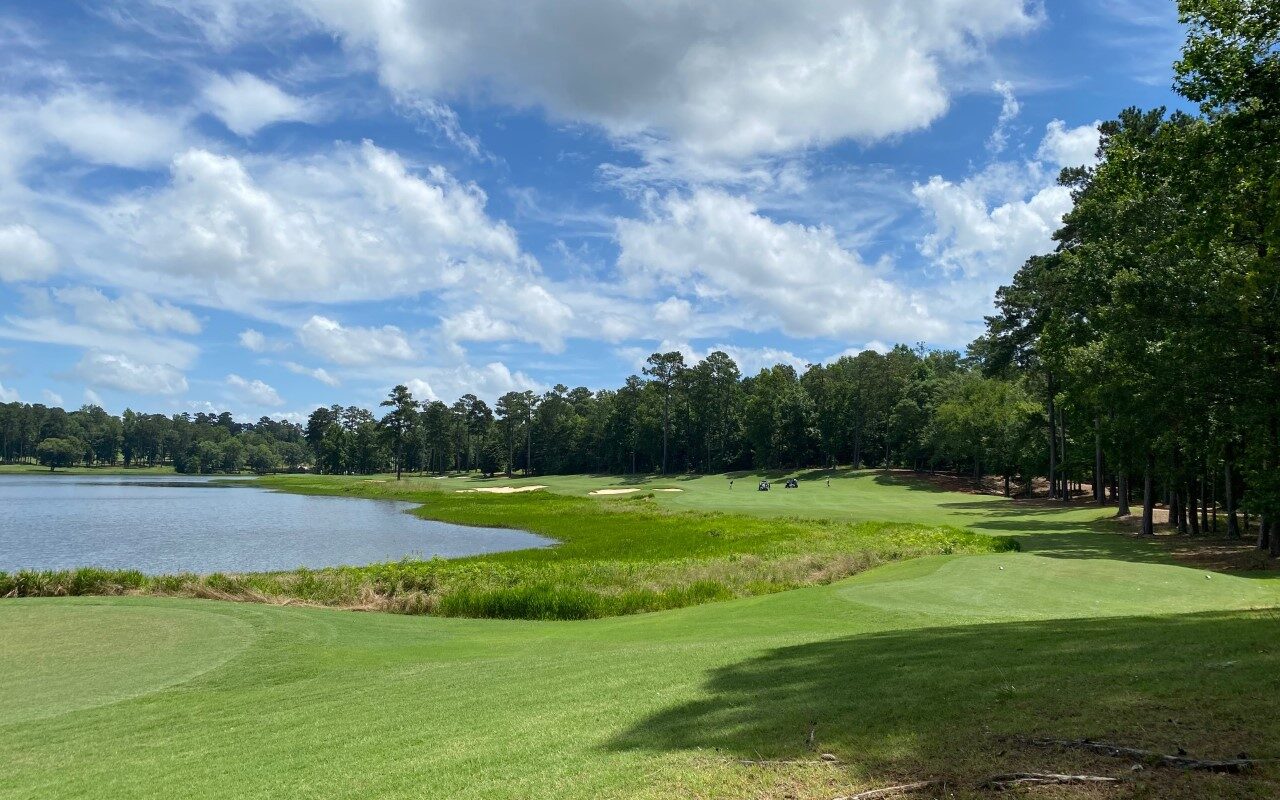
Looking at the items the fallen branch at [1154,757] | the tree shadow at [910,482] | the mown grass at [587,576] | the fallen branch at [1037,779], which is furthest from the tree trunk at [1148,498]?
the tree shadow at [910,482]

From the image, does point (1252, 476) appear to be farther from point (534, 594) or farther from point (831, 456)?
point (831, 456)

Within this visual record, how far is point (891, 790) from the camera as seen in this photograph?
524 cm

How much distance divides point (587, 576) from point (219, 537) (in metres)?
29.6

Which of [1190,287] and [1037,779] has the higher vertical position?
[1190,287]

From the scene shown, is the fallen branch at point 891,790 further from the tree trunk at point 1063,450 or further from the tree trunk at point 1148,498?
the tree trunk at point 1063,450

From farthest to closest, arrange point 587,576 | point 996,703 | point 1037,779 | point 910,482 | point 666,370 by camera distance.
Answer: point 666,370
point 910,482
point 587,576
point 996,703
point 1037,779

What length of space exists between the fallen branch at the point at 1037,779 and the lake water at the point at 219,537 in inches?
1249

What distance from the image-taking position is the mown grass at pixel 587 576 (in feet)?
69.8

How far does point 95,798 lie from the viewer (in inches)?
287

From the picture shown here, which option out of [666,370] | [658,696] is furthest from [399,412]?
[658,696]

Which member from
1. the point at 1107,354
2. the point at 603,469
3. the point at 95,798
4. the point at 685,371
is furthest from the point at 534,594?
the point at 603,469

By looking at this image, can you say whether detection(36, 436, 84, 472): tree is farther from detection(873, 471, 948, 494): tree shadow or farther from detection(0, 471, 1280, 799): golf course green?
detection(0, 471, 1280, 799): golf course green

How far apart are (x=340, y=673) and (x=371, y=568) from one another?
15.2m

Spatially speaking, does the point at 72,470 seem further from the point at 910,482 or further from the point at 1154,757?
the point at 1154,757
